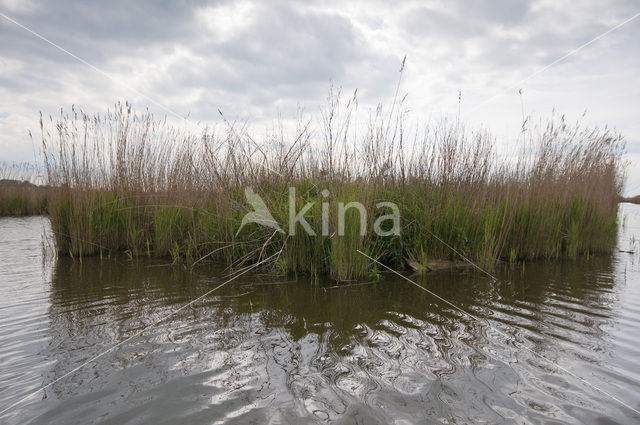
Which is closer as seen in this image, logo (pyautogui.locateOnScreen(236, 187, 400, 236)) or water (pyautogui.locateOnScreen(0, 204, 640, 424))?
water (pyautogui.locateOnScreen(0, 204, 640, 424))

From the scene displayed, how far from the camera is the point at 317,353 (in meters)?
1.97

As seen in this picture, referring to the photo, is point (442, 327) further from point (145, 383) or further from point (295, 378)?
point (145, 383)

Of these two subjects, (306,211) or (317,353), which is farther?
(306,211)

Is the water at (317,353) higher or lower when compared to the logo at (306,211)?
lower

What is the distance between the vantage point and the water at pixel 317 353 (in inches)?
57.9

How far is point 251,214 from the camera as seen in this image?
3920mm

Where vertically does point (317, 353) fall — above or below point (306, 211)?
below

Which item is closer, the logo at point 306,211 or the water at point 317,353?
the water at point 317,353

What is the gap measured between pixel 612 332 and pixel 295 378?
2.09 metres

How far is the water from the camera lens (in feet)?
4.83

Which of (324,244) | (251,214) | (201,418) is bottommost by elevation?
(201,418)

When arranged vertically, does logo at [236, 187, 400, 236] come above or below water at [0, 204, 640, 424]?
above

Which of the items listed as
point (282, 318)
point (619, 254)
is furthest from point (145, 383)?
point (619, 254)

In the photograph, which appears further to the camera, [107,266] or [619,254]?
[619,254]
